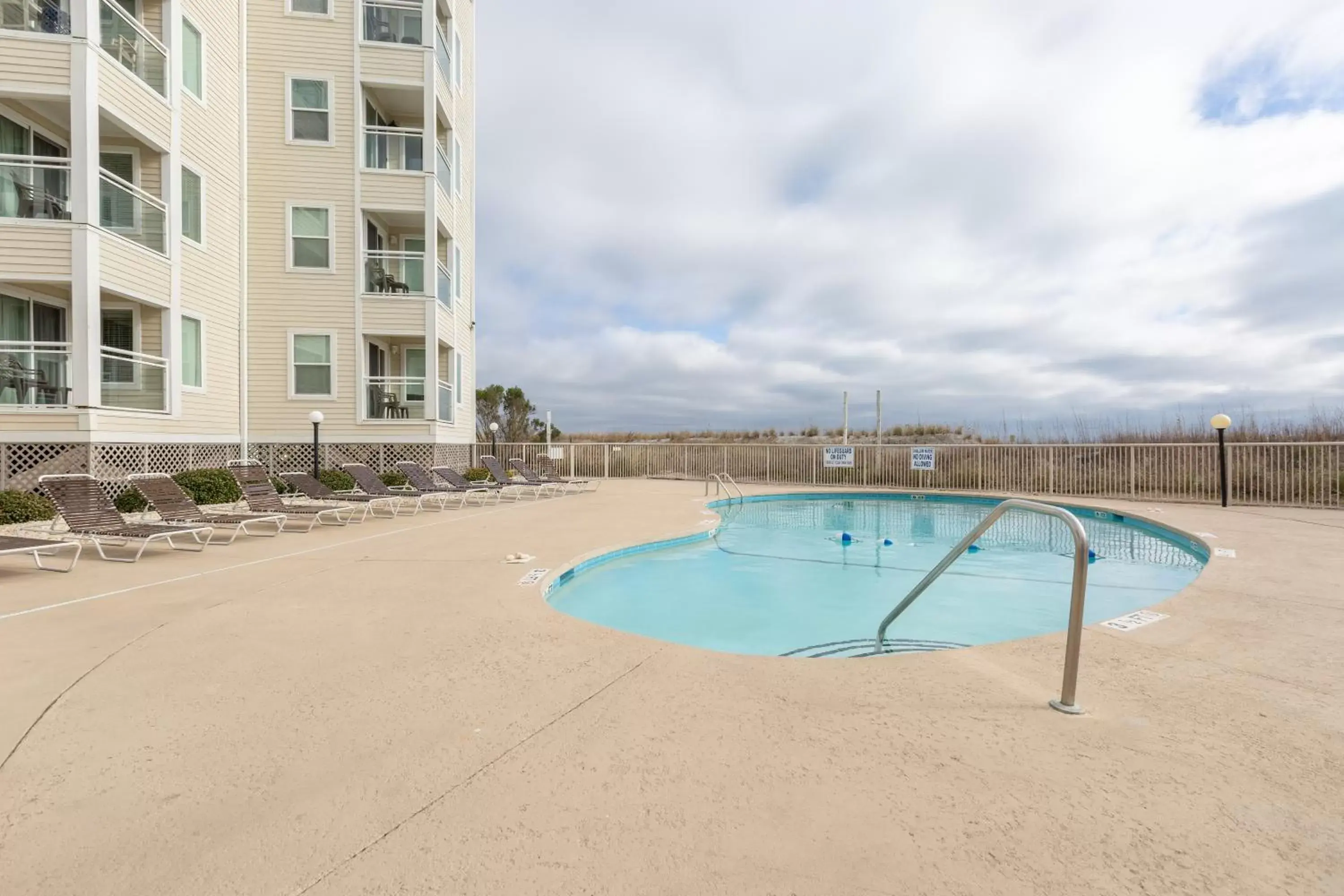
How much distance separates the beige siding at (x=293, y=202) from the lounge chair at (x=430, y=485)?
240 centimetres

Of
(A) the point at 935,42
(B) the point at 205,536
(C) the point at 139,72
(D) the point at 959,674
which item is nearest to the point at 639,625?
(D) the point at 959,674

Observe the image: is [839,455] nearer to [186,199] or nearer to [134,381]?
[134,381]

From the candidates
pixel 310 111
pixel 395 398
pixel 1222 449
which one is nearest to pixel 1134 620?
pixel 1222 449

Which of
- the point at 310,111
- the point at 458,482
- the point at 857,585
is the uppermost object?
the point at 310,111

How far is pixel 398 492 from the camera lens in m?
11.7

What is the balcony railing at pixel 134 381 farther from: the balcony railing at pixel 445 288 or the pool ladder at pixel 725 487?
the pool ladder at pixel 725 487

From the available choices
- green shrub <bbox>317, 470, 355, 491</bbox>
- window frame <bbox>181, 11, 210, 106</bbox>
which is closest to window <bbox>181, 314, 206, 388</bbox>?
green shrub <bbox>317, 470, 355, 491</bbox>

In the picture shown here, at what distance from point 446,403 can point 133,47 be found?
8.18 m

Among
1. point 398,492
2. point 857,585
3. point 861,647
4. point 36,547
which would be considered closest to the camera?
point 861,647

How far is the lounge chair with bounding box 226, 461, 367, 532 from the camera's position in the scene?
28.3 ft

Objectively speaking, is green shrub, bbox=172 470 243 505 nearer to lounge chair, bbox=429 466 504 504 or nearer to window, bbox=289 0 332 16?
lounge chair, bbox=429 466 504 504

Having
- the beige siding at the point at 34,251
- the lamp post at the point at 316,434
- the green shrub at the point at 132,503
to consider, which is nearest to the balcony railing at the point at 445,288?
the lamp post at the point at 316,434

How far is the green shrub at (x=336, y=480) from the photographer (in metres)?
12.0

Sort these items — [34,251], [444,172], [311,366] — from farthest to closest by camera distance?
1. [444,172]
2. [311,366]
3. [34,251]
